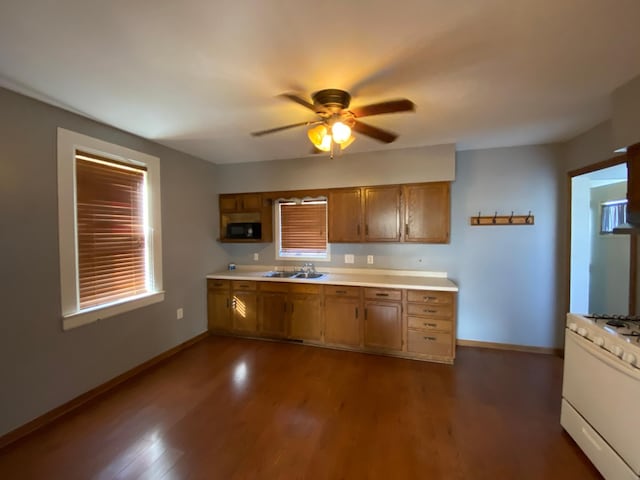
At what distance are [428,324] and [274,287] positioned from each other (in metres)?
1.96

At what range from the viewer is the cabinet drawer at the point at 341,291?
348 cm

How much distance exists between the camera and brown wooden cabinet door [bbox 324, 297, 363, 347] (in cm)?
349

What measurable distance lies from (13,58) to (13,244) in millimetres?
1253

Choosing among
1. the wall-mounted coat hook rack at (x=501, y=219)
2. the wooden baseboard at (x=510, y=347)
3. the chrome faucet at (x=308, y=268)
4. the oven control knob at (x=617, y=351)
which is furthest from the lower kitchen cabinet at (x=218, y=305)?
the oven control knob at (x=617, y=351)

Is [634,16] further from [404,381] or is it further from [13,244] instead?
[13,244]

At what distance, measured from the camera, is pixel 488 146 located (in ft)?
11.4

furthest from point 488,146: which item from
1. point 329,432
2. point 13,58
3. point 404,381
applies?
point 13,58

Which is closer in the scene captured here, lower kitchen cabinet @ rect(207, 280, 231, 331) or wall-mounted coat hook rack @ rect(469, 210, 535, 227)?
wall-mounted coat hook rack @ rect(469, 210, 535, 227)

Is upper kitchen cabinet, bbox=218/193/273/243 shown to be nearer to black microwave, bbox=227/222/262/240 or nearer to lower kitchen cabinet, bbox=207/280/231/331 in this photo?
black microwave, bbox=227/222/262/240

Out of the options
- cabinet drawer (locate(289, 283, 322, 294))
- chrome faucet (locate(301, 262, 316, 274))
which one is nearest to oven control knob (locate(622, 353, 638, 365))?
cabinet drawer (locate(289, 283, 322, 294))

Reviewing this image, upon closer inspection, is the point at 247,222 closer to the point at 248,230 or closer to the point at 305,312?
the point at 248,230

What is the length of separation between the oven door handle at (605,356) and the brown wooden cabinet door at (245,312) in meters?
3.30

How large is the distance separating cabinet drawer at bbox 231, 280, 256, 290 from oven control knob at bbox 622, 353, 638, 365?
3.47 meters

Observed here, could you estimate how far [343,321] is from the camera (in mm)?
3547
